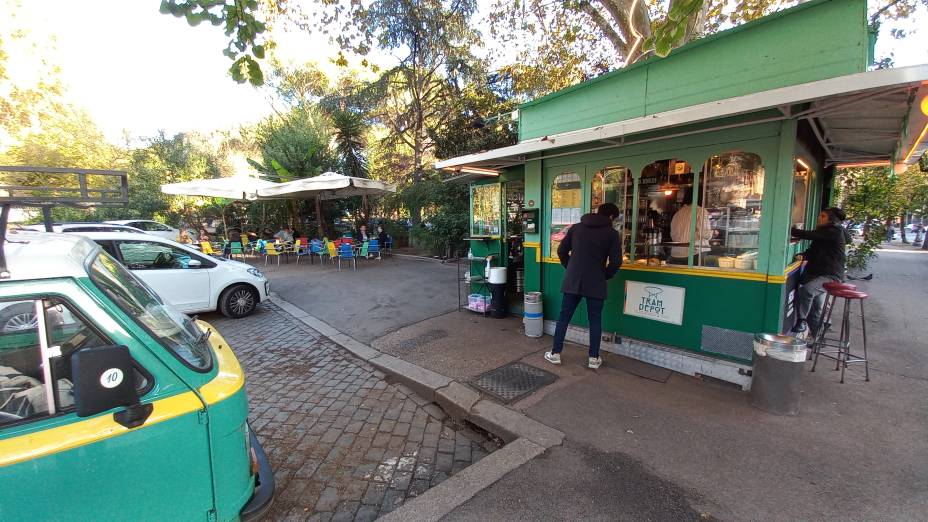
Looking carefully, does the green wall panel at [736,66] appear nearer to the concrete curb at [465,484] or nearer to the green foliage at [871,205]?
the concrete curb at [465,484]

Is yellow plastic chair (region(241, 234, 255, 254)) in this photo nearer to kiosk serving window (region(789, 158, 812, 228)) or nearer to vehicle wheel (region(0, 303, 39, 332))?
vehicle wheel (region(0, 303, 39, 332))

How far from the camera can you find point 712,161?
4273mm

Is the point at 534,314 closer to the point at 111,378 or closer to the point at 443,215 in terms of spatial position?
the point at 111,378

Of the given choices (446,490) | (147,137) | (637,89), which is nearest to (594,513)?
(446,490)

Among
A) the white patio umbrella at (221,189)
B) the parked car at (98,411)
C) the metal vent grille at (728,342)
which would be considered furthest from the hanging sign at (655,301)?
the white patio umbrella at (221,189)

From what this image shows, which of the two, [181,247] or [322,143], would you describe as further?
[322,143]

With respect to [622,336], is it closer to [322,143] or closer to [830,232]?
[830,232]

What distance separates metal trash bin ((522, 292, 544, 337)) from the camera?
5.59 metres

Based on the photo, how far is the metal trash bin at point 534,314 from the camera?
220 inches

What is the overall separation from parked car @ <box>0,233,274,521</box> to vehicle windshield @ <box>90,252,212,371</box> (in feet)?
0.08

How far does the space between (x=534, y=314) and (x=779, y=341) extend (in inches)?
110

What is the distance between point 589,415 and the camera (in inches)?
140

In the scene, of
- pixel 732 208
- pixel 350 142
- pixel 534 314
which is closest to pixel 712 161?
pixel 732 208

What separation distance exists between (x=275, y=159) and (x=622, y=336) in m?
15.9
